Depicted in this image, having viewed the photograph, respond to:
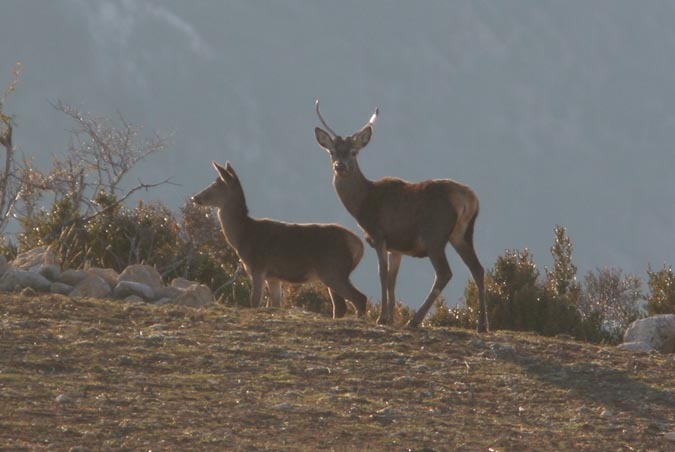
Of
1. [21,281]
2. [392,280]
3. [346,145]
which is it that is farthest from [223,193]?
[392,280]

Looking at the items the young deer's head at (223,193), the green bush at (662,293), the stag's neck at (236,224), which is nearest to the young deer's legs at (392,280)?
the stag's neck at (236,224)

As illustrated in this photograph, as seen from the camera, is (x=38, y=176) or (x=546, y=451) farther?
(x=38, y=176)

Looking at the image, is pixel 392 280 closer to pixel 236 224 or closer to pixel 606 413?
pixel 236 224

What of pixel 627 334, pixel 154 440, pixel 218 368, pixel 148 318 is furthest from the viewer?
pixel 627 334

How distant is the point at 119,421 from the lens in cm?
902

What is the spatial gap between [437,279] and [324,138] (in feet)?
6.71

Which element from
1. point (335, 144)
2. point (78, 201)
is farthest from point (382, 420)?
point (78, 201)

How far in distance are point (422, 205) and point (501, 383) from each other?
10.8ft

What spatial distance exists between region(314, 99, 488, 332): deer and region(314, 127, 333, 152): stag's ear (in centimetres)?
3

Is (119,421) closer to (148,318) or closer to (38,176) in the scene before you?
(148,318)

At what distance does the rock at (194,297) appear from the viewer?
15031 mm

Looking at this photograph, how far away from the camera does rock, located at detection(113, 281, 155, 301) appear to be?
15383 mm

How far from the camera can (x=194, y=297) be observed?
49.6 ft

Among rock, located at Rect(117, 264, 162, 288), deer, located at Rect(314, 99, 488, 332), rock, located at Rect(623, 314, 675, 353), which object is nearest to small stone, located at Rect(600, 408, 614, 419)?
deer, located at Rect(314, 99, 488, 332)
